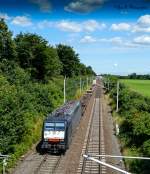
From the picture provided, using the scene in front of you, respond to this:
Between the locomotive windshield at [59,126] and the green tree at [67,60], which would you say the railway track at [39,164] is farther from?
the green tree at [67,60]

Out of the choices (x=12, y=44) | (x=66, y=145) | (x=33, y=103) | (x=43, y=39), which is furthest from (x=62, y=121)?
(x=43, y=39)

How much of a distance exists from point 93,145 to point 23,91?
35.2ft

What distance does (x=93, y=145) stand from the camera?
136 feet

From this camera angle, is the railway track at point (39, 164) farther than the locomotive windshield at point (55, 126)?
No

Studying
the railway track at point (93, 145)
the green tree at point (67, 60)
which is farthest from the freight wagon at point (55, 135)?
the green tree at point (67, 60)

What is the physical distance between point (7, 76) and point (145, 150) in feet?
84.8

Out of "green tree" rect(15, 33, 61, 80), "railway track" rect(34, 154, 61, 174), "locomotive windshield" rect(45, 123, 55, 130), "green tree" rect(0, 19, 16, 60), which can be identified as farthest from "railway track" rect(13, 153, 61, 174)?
"green tree" rect(15, 33, 61, 80)

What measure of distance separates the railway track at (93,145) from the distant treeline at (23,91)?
5427mm

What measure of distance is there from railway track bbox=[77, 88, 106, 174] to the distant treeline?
214 inches

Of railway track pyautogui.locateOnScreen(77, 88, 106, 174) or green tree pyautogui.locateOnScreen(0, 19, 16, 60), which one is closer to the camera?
railway track pyautogui.locateOnScreen(77, 88, 106, 174)

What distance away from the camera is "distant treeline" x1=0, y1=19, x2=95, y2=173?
113ft

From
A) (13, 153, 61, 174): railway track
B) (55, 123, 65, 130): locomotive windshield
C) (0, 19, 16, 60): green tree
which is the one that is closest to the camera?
(13, 153, 61, 174): railway track

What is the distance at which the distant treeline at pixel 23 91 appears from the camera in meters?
34.4

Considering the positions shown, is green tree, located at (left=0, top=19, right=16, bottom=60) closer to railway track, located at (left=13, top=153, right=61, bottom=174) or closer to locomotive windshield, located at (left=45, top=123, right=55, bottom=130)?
locomotive windshield, located at (left=45, top=123, right=55, bottom=130)
